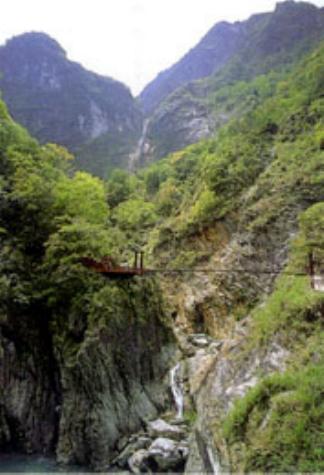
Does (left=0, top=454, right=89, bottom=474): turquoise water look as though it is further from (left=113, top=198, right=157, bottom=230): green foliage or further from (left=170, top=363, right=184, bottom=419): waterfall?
(left=113, top=198, right=157, bottom=230): green foliage

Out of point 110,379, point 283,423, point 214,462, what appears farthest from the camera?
point 110,379

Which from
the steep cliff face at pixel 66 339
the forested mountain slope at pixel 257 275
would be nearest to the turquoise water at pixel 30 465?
the steep cliff face at pixel 66 339

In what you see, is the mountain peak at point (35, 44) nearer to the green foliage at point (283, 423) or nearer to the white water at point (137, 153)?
the white water at point (137, 153)

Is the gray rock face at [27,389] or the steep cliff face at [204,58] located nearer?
the gray rock face at [27,389]

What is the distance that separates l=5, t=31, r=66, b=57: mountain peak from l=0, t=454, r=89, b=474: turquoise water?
74.8 meters

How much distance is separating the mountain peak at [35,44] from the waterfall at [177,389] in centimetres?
7288

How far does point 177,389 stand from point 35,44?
76.0m

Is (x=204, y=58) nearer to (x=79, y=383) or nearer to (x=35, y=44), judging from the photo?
(x=35, y=44)

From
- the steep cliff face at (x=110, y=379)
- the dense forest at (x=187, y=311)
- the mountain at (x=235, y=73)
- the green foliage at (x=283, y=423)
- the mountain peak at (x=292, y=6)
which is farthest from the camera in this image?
the mountain peak at (x=292, y=6)

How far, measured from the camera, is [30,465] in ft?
34.4

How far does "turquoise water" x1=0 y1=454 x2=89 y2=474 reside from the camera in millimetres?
10172

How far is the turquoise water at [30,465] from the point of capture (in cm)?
1017

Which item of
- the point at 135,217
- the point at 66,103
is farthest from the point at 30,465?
the point at 66,103

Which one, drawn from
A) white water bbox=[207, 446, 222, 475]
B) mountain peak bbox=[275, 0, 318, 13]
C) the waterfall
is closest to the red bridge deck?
the waterfall
